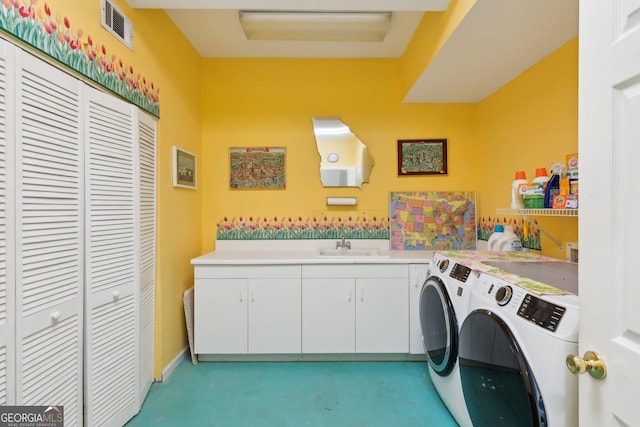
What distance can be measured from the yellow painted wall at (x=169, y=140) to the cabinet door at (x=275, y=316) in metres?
0.57

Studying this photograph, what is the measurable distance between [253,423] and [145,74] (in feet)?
7.17

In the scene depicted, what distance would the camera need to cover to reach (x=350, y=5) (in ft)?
5.82

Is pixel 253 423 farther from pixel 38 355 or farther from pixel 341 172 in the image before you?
pixel 341 172

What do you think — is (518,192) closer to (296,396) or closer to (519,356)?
(519,356)

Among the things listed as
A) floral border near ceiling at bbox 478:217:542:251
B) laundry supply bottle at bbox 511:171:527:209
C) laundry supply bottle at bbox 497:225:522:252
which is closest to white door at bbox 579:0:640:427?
laundry supply bottle at bbox 511:171:527:209

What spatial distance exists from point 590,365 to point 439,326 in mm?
1025

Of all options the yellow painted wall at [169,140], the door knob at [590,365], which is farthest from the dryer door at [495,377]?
the yellow painted wall at [169,140]

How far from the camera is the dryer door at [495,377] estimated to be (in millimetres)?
964

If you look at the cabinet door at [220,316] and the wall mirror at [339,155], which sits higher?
the wall mirror at [339,155]

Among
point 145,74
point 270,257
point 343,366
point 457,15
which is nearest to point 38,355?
point 270,257

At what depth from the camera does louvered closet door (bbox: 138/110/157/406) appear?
1.82 metres

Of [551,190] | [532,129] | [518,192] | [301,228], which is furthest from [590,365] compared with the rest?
[301,228]

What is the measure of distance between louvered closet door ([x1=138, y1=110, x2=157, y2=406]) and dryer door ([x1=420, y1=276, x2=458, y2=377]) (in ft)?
5.63

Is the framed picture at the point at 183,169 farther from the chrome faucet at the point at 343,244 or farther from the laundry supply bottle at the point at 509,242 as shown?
the laundry supply bottle at the point at 509,242
